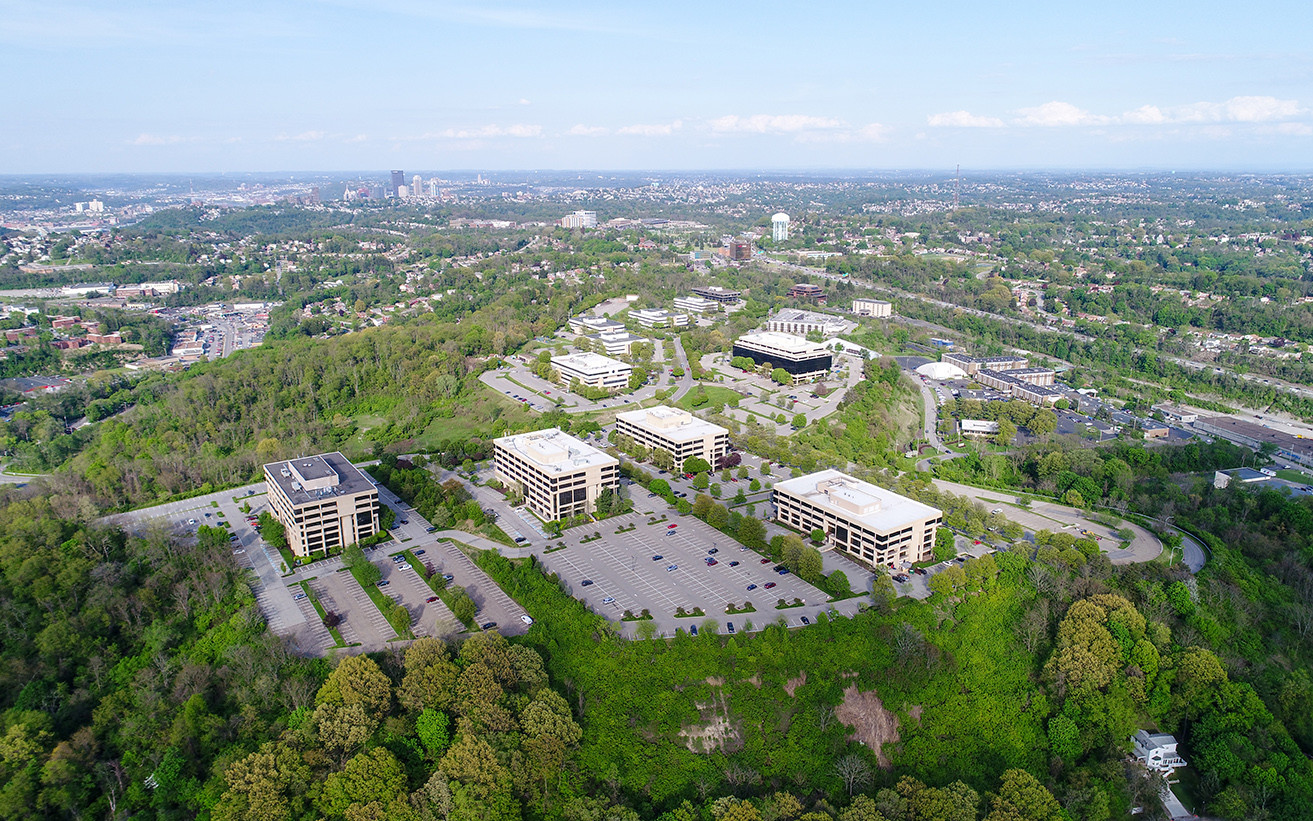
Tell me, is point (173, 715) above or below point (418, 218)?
below

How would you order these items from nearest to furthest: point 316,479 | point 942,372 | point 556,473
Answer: point 316,479
point 556,473
point 942,372

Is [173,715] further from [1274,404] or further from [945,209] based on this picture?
[945,209]

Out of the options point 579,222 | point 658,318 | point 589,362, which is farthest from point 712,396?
point 579,222

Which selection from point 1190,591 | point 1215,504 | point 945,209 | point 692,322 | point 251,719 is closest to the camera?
point 251,719

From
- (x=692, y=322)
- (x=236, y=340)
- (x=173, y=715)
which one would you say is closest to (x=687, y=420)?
(x=173, y=715)

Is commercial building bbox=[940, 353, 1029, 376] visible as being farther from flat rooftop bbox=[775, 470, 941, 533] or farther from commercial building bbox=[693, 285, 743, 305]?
flat rooftop bbox=[775, 470, 941, 533]

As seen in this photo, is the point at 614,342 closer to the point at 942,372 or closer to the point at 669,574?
the point at 942,372

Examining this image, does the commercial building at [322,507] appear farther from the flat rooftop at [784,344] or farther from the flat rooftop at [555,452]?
the flat rooftop at [784,344]
